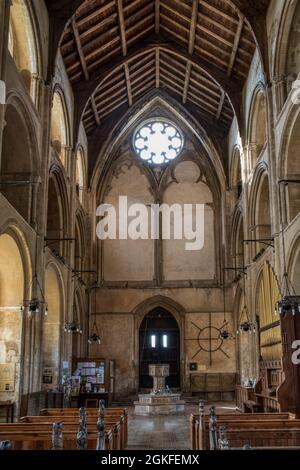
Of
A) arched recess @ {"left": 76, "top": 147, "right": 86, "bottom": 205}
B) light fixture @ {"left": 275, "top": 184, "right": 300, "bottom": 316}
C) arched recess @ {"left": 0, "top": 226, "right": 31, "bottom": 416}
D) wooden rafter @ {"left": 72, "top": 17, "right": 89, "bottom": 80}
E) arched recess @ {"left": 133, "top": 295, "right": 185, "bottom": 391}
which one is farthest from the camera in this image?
arched recess @ {"left": 133, "top": 295, "right": 185, "bottom": 391}

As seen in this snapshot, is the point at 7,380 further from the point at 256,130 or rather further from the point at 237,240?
the point at 237,240

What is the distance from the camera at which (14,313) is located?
15148 mm

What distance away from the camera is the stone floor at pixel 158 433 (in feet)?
37.6

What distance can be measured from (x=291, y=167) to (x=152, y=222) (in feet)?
40.4

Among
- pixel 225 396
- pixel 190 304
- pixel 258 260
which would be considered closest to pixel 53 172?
pixel 258 260

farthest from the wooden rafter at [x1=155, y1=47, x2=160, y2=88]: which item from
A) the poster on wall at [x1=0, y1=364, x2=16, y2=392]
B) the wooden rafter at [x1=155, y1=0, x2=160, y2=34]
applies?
the poster on wall at [x1=0, y1=364, x2=16, y2=392]

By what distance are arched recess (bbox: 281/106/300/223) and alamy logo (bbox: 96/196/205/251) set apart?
38.1 ft

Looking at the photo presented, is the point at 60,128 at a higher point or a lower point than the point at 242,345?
higher

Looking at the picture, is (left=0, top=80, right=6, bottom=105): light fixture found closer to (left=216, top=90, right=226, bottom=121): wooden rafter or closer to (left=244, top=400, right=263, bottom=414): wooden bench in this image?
(left=244, top=400, right=263, bottom=414): wooden bench

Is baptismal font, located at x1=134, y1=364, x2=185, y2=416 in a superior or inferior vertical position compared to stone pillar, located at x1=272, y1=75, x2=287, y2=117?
inferior

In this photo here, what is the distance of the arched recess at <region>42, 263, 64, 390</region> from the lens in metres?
19.0

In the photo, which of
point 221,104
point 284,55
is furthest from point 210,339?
point 284,55

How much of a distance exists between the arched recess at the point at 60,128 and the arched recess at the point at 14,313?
602 centimetres

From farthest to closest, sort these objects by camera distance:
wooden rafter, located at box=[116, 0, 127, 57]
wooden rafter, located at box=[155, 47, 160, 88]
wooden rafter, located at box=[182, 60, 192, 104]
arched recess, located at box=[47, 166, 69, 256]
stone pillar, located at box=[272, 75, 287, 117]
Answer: wooden rafter, located at box=[155, 47, 160, 88] → wooden rafter, located at box=[182, 60, 192, 104] → arched recess, located at box=[47, 166, 69, 256] → wooden rafter, located at box=[116, 0, 127, 57] → stone pillar, located at box=[272, 75, 287, 117]
